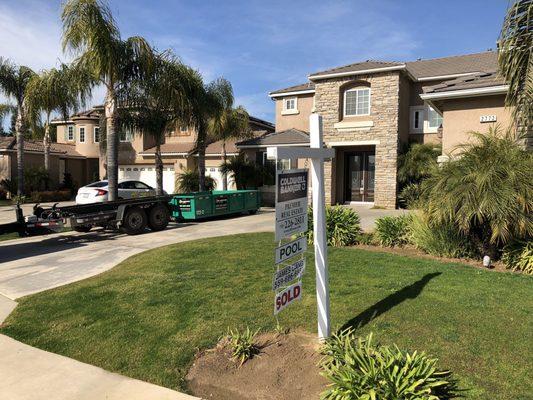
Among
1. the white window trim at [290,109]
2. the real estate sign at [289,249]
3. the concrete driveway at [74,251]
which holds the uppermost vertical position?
the white window trim at [290,109]

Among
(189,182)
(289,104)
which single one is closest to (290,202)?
(189,182)

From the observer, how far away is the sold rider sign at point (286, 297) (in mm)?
4269

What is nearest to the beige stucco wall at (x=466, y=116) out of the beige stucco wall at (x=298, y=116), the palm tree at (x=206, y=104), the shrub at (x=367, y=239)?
the shrub at (x=367, y=239)

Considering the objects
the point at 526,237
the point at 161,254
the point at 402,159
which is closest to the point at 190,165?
the point at 402,159

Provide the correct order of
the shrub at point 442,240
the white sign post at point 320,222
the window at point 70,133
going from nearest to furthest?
the white sign post at point 320,222
the shrub at point 442,240
the window at point 70,133

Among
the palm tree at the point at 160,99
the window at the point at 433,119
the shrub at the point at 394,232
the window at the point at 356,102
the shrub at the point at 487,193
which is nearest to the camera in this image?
the shrub at the point at 487,193

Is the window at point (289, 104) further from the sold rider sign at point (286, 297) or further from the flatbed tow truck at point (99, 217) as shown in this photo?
the sold rider sign at point (286, 297)

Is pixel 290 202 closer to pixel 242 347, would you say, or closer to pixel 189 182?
pixel 242 347

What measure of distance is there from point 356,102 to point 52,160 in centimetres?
2347

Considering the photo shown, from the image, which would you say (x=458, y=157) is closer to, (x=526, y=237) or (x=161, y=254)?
(x=526, y=237)

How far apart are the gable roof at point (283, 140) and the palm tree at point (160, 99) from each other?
5.01 m

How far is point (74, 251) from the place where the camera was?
11117 mm

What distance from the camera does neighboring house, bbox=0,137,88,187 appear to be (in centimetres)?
3022

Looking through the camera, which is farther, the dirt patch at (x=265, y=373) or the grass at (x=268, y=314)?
the grass at (x=268, y=314)
